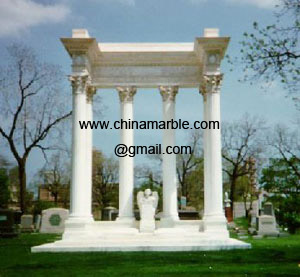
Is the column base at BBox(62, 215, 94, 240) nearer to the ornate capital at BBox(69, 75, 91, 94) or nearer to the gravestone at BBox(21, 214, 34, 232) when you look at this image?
the ornate capital at BBox(69, 75, 91, 94)

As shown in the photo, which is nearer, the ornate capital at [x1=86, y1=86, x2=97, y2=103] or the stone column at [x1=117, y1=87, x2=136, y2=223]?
the stone column at [x1=117, y1=87, x2=136, y2=223]

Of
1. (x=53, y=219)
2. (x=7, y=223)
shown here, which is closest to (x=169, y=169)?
(x=7, y=223)

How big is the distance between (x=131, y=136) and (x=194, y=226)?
23.9 feet

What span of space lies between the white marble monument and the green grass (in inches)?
126

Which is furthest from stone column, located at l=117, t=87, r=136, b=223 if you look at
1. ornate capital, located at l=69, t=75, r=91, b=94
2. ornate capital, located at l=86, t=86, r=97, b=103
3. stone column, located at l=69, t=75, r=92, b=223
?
ornate capital, located at l=69, t=75, r=91, b=94

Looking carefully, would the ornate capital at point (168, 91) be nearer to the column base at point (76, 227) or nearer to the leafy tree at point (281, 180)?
the column base at point (76, 227)

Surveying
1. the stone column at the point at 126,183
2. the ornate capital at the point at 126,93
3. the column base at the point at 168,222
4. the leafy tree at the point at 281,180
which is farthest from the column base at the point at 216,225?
the leafy tree at the point at 281,180

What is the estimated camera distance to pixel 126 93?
33.5 m

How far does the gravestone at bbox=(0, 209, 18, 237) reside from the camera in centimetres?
4119

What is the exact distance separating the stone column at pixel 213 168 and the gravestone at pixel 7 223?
18.3 meters

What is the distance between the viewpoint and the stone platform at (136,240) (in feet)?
87.7

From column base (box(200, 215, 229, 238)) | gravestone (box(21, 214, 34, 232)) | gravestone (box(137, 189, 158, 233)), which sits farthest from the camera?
gravestone (box(21, 214, 34, 232))

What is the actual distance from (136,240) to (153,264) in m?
8.82

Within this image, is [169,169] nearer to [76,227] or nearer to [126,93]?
[126,93]
